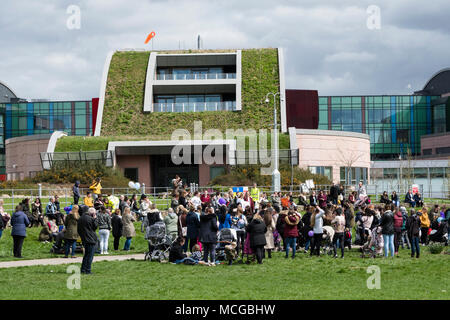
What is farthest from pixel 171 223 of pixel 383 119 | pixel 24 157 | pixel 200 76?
pixel 383 119

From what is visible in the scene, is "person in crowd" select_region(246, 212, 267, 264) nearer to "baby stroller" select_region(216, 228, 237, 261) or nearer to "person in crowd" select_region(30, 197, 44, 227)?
"baby stroller" select_region(216, 228, 237, 261)

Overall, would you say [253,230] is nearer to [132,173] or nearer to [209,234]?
[209,234]

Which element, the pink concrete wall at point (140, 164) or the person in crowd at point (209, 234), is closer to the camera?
the person in crowd at point (209, 234)

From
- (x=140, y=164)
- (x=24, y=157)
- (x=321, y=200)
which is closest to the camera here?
(x=321, y=200)

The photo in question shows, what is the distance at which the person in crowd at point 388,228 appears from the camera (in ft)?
60.2

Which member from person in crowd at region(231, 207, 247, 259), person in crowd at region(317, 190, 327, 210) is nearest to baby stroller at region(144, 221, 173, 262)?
person in crowd at region(231, 207, 247, 259)

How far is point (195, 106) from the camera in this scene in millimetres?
54594

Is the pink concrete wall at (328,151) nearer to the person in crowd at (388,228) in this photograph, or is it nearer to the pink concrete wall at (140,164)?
the pink concrete wall at (140,164)

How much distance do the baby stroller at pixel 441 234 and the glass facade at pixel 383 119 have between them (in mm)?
65368

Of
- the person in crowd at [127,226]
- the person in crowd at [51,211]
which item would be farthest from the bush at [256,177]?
the person in crowd at [127,226]

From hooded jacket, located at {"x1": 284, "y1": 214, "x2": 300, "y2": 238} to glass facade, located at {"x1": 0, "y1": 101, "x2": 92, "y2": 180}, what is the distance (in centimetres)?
7362

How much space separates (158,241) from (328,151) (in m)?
32.8

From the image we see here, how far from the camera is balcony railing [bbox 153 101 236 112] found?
54.6m
